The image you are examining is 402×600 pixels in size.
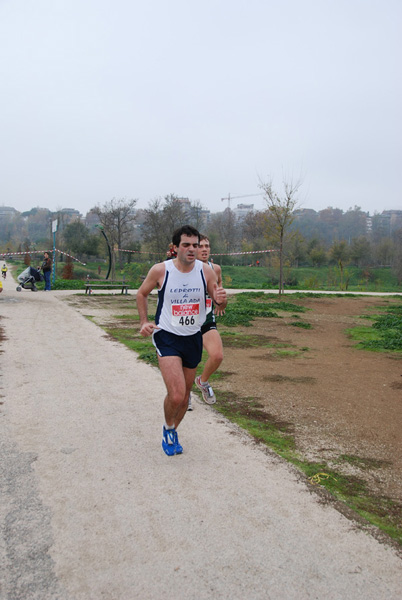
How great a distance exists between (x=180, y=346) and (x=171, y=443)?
34.5 inches

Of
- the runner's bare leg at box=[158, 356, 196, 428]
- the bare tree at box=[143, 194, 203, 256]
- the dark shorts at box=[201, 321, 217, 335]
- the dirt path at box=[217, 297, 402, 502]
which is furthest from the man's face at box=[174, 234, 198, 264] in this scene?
the bare tree at box=[143, 194, 203, 256]

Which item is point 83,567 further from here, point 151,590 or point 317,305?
point 317,305

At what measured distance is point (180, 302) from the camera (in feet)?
13.8

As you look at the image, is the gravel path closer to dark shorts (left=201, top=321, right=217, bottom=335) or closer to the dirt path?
the dirt path

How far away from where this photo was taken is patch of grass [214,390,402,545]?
3.26m

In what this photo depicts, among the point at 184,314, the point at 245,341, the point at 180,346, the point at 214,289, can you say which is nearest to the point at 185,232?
the point at 214,289

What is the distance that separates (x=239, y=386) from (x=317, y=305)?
47.7 feet

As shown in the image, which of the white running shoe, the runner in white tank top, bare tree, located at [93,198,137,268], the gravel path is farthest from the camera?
bare tree, located at [93,198,137,268]

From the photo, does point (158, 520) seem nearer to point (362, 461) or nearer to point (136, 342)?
point (362, 461)

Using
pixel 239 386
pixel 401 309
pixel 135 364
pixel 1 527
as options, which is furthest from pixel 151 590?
pixel 401 309

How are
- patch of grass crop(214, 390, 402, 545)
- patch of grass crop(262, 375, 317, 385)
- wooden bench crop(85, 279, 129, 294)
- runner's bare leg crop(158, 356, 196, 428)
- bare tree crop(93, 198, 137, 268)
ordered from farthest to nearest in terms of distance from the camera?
bare tree crop(93, 198, 137, 268)
wooden bench crop(85, 279, 129, 294)
patch of grass crop(262, 375, 317, 385)
runner's bare leg crop(158, 356, 196, 428)
patch of grass crop(214, 390, 402, 545)

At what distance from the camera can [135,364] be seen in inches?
307

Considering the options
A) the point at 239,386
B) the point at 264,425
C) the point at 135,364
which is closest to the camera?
the point at 264,425

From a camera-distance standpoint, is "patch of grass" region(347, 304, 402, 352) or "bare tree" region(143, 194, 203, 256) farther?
"bare tree" region(143, 194, 203, 256)
